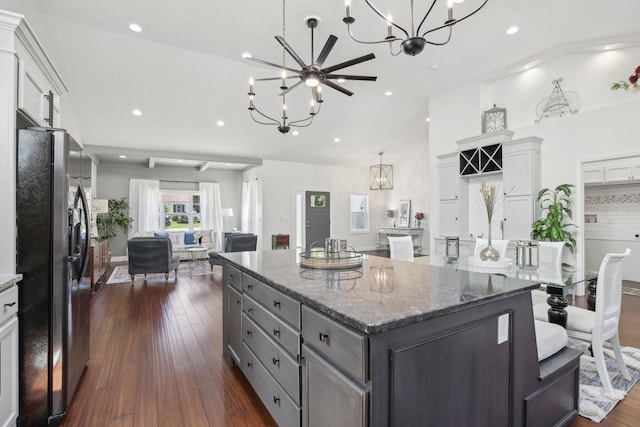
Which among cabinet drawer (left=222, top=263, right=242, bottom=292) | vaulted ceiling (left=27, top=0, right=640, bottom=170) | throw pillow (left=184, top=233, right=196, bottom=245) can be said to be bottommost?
throw pillow (left=184, top=233, right=196, bottom=245)

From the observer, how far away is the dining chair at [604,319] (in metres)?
2.12

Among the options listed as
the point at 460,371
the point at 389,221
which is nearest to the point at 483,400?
the point at 460,371

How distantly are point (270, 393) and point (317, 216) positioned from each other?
796 centimetres

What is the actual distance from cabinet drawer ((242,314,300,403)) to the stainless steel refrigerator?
3.61 feet

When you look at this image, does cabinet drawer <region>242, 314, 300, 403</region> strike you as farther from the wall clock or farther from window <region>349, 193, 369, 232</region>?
window <region>349, 193, 369, 232</region>

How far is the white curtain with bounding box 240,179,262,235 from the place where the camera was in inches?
348

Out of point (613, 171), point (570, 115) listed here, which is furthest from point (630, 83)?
point (613, 171)

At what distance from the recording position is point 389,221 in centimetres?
1037

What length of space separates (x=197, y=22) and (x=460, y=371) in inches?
178

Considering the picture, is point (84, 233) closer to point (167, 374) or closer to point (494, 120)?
point (167, 374)

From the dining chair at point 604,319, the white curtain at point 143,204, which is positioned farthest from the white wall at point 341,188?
the dining chair at point 604,319

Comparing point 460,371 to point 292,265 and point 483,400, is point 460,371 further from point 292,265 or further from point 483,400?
point 292,265

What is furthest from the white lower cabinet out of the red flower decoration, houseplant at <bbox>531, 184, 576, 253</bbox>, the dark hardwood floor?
the red flower decoration

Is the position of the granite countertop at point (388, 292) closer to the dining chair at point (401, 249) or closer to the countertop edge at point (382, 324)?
the countertop edge at point (382, 324)
